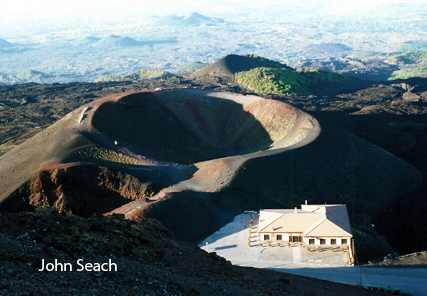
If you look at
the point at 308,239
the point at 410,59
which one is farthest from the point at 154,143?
the point at 410,59

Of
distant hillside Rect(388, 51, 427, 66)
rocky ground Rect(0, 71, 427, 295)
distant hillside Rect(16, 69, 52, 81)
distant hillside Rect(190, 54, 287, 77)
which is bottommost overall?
distant hillside Rect(388, 51, 427, 66)

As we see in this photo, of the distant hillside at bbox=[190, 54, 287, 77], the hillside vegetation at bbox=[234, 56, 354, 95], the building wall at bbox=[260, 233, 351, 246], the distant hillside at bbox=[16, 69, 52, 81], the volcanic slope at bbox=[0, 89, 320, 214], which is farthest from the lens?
the distant hillside at bbox=[16, 69, 52, 81]

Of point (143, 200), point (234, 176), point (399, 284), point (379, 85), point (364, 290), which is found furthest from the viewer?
point (379, 85)

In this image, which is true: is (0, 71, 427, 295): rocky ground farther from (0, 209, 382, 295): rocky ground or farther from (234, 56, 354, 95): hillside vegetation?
(234, 56, 354, 95): hillside vegetation

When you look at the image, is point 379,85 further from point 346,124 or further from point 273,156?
point 273,156

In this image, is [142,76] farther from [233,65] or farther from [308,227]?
[308,227]

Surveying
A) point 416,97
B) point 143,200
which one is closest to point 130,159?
point 143,200

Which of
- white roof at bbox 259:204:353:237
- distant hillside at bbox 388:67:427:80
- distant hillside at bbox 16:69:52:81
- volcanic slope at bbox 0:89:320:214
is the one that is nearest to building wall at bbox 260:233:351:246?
white roof at bbox 259:204:353:237
